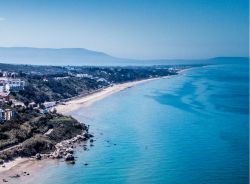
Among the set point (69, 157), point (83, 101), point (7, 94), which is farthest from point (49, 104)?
point (69, 157)

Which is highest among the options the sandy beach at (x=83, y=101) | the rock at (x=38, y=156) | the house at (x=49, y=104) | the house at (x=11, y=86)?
the house at (x=11, y=86)

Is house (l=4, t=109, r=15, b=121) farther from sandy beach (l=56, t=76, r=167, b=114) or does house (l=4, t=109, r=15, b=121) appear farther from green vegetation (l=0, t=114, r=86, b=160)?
sandy beach (l=56, t=76, r=167, b=114)

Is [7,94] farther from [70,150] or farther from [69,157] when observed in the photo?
[69,157]

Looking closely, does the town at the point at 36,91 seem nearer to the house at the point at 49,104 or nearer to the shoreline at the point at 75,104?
the house at the point at 49,104

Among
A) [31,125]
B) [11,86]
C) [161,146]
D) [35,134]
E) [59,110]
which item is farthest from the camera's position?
[11,86]

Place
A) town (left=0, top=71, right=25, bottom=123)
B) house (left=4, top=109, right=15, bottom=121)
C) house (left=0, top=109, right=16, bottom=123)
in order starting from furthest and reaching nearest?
town (left=0, top=71, right=25, bottom=123)
house (left=4, top=109, right=15, bottom=121)
house (left=0, top=109, right=16, bottom=123)

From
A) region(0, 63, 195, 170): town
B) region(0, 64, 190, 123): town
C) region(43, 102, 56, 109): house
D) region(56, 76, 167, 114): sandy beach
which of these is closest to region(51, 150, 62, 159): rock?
region(0, 63, 195, 170): town

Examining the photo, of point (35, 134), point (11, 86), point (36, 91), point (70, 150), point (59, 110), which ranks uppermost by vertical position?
point (11, 86)

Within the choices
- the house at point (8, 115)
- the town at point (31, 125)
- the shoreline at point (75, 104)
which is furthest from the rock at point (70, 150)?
the house at point (8, 115)

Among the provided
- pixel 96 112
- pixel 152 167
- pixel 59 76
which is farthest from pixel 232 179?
pixel 59 76
